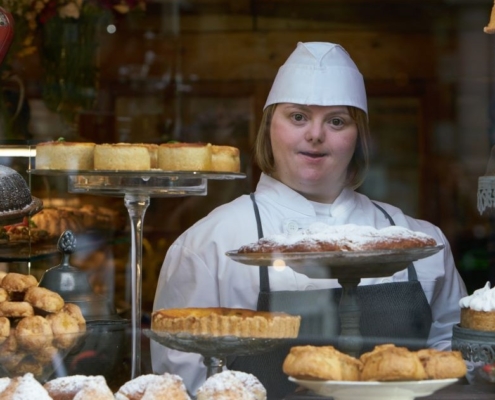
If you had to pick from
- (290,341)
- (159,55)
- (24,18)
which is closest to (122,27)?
(159,55)

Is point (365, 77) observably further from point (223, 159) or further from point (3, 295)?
point (3, 295)

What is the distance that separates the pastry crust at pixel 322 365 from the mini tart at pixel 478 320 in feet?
1.62

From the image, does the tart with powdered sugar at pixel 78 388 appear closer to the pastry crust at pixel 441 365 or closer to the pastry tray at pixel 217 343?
the pastry tray at pixel 217 343

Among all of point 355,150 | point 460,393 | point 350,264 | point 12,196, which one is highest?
point 355,150

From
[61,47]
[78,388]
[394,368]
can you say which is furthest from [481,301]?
[61,47]

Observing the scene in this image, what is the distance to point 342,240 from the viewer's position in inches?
76.5

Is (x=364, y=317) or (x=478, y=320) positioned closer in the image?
(x=478, y=320)

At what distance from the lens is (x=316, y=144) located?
2.52 m

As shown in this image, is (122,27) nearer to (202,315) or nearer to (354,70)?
(354,70)

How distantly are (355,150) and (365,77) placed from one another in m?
0.46

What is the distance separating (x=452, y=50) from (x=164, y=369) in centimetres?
195

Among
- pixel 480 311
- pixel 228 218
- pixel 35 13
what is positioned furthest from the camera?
pixel 35 13

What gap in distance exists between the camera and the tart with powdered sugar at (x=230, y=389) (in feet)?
6.05

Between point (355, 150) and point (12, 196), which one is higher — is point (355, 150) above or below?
above
